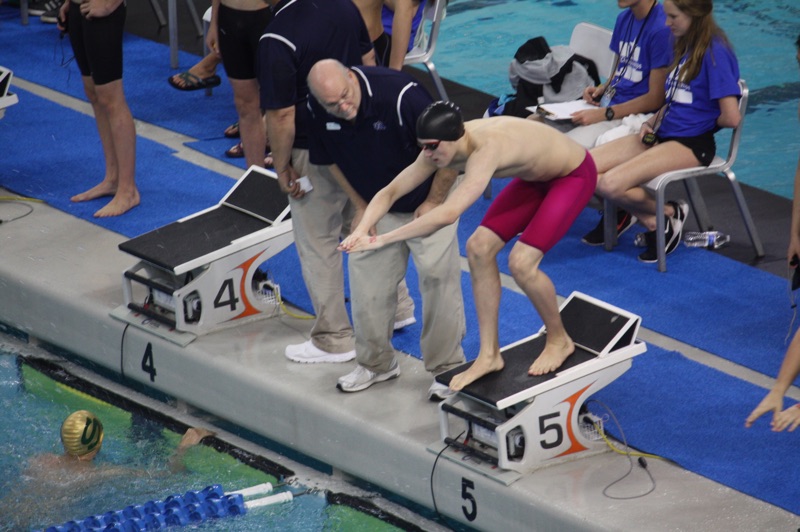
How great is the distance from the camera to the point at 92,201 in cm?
707

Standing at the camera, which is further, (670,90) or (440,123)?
→ (670,90)

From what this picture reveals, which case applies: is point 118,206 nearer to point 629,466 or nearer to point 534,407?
point 534,407

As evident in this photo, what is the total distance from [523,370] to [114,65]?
10.1 ft

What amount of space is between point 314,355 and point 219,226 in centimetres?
90

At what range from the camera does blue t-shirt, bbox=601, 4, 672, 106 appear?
242 inches

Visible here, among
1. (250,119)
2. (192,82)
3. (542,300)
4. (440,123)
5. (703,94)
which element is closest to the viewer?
(440,123)

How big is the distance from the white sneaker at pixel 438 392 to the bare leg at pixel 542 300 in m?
0.48

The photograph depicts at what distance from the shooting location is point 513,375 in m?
4.55

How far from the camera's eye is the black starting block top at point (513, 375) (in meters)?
4.41

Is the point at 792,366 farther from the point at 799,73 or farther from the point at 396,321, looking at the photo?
the point at 799,73

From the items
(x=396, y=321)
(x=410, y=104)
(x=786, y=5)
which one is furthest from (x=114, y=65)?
(x=786, y=5)

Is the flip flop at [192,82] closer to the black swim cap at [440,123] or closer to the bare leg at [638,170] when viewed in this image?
the bare leg at [638,170]

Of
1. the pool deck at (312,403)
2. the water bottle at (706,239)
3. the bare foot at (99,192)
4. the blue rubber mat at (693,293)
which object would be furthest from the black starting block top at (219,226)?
the water bottle at (706,239)

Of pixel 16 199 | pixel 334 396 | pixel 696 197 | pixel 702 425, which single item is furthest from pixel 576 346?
pixel 16 199
